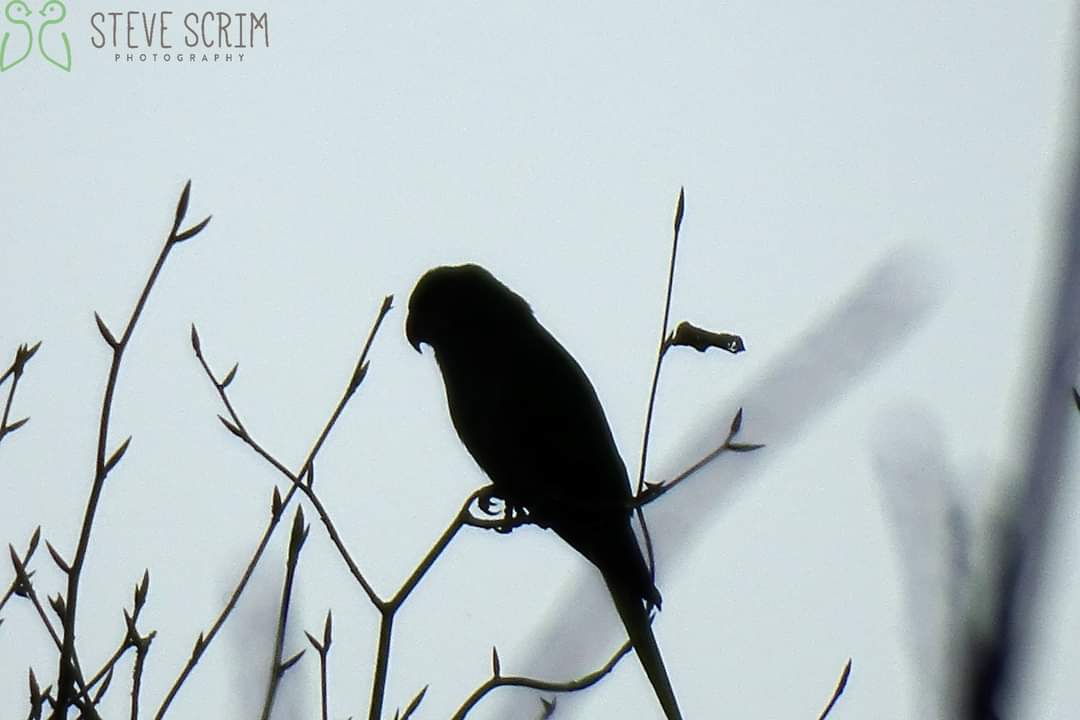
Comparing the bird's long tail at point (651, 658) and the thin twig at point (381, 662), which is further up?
the thin twig at point (381, 662)

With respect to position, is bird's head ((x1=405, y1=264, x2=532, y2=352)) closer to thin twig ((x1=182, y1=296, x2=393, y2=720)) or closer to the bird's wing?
the bird's wing

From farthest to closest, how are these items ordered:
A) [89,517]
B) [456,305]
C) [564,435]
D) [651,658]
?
1. [456,305]
2. [564,435]
3. [651,658]
4. [89,517]

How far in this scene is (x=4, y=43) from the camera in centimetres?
477

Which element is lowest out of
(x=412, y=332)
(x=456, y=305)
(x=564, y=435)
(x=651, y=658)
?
(x=651, y=658)

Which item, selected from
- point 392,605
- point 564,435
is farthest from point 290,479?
point 564,435

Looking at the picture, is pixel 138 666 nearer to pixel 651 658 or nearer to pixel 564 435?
pixel 651 658

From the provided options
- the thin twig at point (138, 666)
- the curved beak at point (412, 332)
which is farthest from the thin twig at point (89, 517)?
the curved beak at point (412, 332)

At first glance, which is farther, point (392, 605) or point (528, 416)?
point (528, 416)

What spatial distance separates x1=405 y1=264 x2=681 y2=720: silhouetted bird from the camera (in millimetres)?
3373

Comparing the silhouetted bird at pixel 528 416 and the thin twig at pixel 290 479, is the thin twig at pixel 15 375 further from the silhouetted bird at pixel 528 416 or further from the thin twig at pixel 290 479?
the silhouetted bird at pixel 528 416

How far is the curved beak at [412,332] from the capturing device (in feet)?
13.5

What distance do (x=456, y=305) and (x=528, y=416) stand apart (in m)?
0.57

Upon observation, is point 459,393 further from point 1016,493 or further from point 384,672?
point 1016,493

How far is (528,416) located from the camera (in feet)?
12.1
